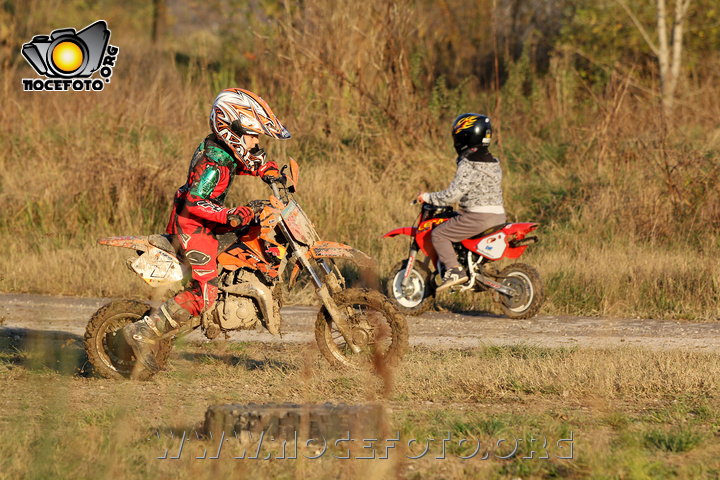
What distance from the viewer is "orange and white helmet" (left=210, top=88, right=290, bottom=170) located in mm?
6688

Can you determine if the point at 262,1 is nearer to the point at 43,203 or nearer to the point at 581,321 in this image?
the point at 43,203

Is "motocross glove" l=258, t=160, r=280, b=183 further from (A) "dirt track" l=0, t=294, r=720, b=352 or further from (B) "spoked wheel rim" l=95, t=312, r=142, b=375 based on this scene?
(A) "dirt track" l=0, t=294, r=720, b=352

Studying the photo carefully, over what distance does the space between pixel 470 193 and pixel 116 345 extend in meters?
4.08

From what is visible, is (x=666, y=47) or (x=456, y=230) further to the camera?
(x=666, y=47)

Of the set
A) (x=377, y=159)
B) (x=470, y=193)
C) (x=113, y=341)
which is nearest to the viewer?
(x=113, y=341)

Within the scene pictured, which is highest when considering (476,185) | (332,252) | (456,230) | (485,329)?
(476,185)

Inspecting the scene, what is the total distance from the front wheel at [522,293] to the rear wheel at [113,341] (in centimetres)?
393

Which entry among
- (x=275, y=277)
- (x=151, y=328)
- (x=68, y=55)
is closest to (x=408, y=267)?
(x=275, y=277)

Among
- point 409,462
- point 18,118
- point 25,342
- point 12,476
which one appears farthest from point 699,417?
point 18,118

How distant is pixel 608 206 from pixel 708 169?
55.3 inches

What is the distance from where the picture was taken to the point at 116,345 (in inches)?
281

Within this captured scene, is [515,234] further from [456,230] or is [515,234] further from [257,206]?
[257,206]

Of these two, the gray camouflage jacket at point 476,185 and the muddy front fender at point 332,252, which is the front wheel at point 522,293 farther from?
the muddy front fender at point 332,252

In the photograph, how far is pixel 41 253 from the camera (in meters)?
12.7
